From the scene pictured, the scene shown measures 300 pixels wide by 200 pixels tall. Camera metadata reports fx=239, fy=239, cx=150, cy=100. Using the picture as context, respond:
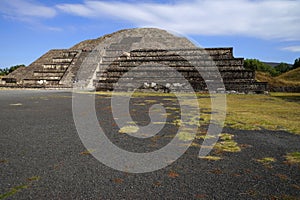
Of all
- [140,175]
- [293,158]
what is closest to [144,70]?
[293,158]

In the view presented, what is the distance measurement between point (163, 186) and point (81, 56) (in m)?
18.5

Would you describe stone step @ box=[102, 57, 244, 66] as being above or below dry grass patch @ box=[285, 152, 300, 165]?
above

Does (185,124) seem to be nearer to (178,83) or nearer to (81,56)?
(178,83)

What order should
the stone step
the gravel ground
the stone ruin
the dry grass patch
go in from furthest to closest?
the stone step
the stone ruin
the dry grass patch
the gravel ground

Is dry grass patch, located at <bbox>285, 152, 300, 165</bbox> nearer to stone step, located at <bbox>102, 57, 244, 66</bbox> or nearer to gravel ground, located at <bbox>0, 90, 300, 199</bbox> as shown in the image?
gravel ground, located at <bbox>0, 90, 300, 199</bbox>

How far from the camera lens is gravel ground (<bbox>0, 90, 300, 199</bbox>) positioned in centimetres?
176

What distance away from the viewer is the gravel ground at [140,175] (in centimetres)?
176

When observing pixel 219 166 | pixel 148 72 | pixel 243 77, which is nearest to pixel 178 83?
pixel 148 72

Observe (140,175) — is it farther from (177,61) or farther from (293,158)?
(177,61)

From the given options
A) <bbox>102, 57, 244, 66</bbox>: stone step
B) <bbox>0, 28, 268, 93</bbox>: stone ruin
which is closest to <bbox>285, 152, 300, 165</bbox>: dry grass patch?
<bbox>0, 28, 268, 93</bbox>: stone ruin

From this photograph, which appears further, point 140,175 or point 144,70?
point 144,70

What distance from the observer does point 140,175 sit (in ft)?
6.88

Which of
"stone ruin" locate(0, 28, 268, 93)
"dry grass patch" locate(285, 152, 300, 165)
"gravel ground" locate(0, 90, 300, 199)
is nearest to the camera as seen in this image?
"gravel ground" locate(0, 90, 300, 199)

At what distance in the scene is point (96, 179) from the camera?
1992mm
